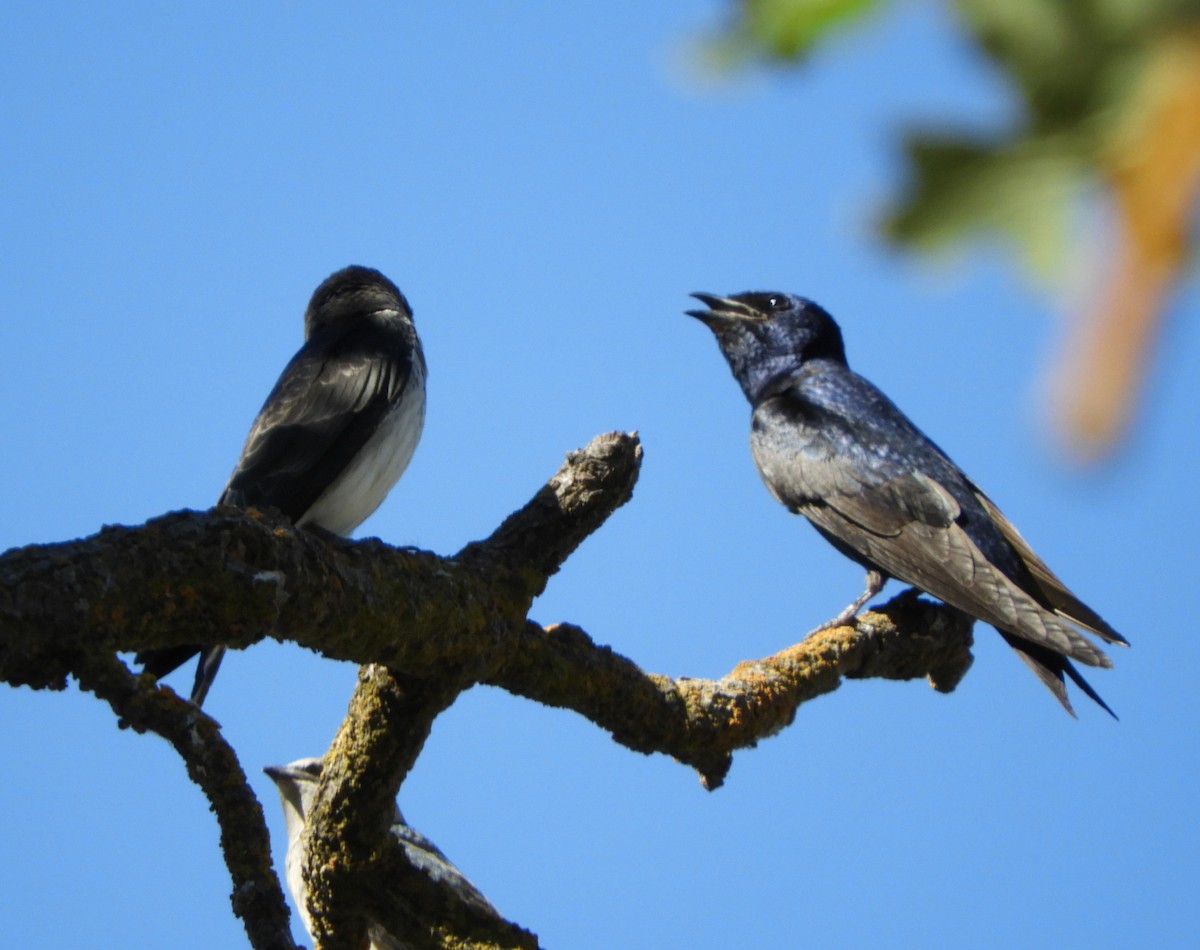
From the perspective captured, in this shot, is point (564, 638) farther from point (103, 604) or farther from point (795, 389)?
point (795, 389)

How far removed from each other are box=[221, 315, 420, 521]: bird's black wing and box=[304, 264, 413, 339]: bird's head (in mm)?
1014

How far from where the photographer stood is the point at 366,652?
386 cm

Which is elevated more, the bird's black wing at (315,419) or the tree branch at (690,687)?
the bird's black wing at (315,419)

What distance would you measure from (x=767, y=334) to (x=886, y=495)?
1.85 meters

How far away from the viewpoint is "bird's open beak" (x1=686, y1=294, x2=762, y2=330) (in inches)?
347

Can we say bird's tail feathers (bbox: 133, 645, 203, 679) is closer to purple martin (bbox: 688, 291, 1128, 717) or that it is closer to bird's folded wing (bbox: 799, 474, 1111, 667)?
purple martin (bbox: 688, 291, 1128, 717)

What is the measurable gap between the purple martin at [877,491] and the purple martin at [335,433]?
7.02ft

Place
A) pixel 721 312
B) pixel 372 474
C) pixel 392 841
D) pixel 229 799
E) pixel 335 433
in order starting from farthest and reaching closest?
pixel 721 312 → pixel 372 474 → pixel 335 433 → pixel 392 841 → pixel 229 799

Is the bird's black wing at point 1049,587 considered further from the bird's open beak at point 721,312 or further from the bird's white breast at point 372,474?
the bird's white breast at point 372,474

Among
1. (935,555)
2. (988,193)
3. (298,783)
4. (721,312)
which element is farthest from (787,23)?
(721,312)

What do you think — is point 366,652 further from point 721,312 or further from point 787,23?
point 721,312

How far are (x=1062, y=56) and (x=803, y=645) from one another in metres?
5.15

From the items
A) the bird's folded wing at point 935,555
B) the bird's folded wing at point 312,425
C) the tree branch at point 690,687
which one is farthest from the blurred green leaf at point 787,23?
the bird's folded wing at point 312,425

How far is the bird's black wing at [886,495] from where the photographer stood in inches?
250
